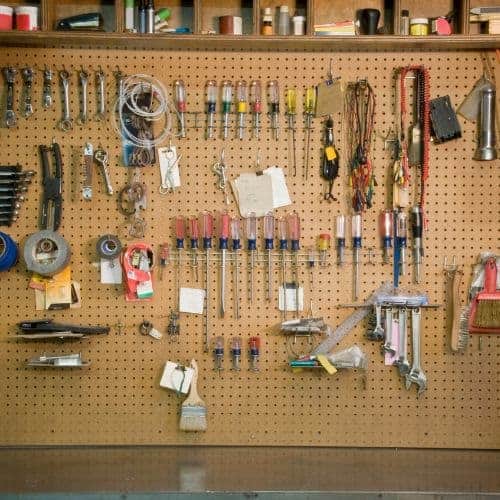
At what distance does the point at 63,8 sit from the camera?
8.18ft

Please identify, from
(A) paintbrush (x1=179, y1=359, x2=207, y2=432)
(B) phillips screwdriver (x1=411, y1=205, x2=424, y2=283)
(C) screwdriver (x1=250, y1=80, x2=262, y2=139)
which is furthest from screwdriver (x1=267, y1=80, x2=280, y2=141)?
(A) paintbrush (x1=179, y1=359, x2=207, y2=432)

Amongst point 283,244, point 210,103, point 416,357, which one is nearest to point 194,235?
point 283,244

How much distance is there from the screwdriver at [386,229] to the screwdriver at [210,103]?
0.63 metres

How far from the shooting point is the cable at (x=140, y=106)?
8.13ft

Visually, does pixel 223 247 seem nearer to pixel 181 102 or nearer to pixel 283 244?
pixel 283 244

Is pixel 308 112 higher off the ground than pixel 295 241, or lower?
higher

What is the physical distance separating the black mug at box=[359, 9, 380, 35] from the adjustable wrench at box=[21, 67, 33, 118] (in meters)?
1.09

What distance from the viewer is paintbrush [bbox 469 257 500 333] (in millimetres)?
2443

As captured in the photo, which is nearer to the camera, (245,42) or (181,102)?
(245,42)

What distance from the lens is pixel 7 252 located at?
2430 mm

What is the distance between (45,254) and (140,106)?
575 mm

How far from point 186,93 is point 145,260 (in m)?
0.57

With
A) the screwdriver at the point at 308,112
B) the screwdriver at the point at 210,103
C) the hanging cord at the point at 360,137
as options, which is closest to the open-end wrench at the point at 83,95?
the screwdriver at the point at 210,103

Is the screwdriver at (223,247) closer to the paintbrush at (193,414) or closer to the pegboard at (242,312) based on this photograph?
the pegboard at (242,312)
